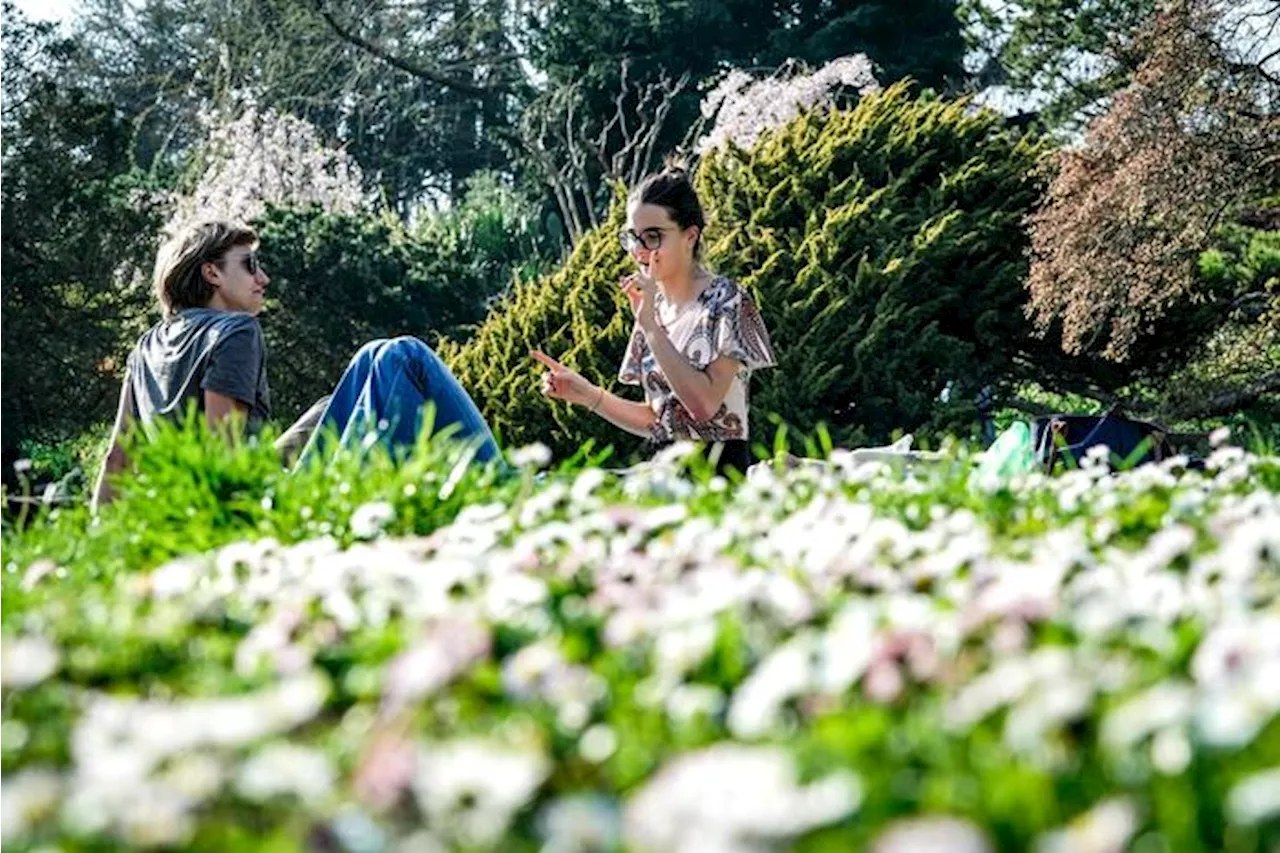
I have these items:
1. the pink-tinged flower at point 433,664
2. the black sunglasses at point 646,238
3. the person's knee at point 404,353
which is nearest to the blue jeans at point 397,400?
the person's knee at point 404,353

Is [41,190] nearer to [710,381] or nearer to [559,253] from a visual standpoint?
[559,253]

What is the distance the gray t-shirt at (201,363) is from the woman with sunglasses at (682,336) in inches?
26.5

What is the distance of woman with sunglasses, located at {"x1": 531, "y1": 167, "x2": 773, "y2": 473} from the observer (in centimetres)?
462

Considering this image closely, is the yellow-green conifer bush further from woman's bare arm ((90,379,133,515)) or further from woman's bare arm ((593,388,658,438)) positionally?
woman's bare arm ((90,379,133,515))

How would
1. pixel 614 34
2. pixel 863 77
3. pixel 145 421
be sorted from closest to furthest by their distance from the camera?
pixel 145 421 → pixel 863 77 → pixel 614 34

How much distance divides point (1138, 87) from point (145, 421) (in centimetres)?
1033

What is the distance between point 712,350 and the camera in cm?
464

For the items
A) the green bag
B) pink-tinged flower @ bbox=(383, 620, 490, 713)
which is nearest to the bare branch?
the green bag

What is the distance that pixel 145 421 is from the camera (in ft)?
15.5

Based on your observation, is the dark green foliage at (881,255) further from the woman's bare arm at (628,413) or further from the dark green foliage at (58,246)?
the woman's bare arm at (628,413)

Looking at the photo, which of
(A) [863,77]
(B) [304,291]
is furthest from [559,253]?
(B) [304,291]

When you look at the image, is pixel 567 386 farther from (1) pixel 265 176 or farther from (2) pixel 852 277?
(1) pixel 265 176

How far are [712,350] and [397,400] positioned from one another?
80 cm

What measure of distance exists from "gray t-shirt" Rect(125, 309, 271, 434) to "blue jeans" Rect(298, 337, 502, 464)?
0.21m
